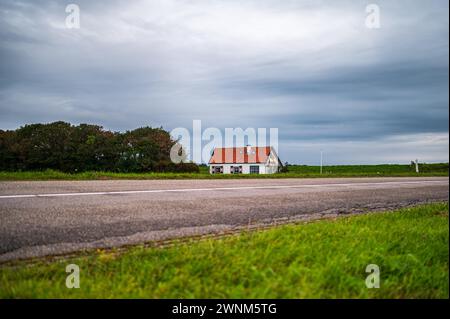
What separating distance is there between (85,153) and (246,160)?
2703 cm

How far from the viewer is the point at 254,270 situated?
3.07 meters

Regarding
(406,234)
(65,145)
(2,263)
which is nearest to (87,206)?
(2,263)

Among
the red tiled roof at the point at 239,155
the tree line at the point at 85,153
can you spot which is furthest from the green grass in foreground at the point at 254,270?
the red tiled roof at the point at 239,155

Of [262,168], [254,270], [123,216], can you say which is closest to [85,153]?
[262,168]

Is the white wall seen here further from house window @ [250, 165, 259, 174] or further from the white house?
house window @ [250, 165, 259, 174]

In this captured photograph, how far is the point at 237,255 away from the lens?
3.43m

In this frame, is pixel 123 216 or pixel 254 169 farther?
pixel 254 169

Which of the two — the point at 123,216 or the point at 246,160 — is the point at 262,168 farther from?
the point at 123,216

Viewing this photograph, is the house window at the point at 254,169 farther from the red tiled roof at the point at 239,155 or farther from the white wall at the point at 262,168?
the red tiled roof at the point at 239,155

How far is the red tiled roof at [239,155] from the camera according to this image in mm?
63031

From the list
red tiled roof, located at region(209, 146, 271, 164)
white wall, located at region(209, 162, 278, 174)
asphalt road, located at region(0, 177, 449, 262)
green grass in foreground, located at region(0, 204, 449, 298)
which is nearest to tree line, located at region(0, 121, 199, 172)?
white wall, located at region(209, 162, 278, 174)

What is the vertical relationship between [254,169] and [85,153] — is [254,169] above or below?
below

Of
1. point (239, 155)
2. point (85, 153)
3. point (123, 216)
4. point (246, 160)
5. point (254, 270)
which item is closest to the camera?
point (254, 270)

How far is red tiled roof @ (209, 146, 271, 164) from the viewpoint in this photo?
6303 centimetres
